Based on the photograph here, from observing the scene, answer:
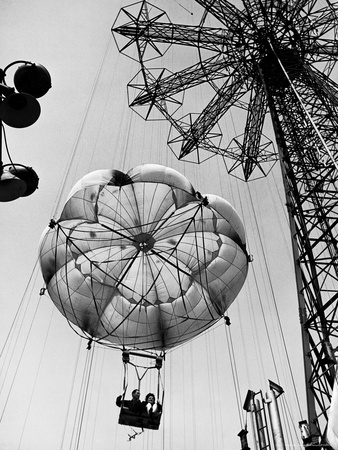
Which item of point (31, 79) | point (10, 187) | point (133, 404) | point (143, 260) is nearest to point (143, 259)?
point (143, 260)

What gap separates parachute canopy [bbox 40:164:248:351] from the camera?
1318cm

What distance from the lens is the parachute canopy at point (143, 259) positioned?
13180 millimetres

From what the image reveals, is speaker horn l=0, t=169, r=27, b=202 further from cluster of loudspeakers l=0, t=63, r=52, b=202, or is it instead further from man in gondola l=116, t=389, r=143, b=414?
man in gondola l=116, t=389, r=143, b=414

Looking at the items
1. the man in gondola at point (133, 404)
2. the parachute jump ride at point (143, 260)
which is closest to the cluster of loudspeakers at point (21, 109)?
the parachute jump ride at point (143, 260)

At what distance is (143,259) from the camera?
46.4ft

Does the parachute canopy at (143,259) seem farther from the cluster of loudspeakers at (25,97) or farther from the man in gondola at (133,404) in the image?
the cluster of loudspeakers at (25,97)

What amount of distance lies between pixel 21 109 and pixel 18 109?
1.0 inches

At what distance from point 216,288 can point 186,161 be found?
22.2ft

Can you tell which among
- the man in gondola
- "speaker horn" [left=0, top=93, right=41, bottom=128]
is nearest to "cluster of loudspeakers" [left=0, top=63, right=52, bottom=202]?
"speaker horn" [left=0, top=93, right=41, bottom=128]

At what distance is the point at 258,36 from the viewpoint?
15.8 meters

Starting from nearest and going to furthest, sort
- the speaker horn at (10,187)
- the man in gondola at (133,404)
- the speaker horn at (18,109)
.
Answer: the speaker horn at (18,109) < the speaker horn at (10,187) < the man in gondola at (133,404)

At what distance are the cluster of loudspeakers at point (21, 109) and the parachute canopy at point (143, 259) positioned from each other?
28.4 ft

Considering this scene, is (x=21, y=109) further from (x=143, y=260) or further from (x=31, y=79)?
(x=143, y=260)

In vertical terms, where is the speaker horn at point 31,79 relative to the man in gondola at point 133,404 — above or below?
below
